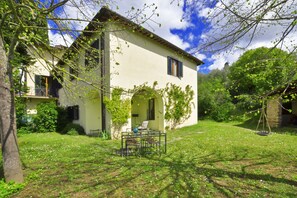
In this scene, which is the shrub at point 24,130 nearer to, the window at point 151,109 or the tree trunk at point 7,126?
the window at point 151,109

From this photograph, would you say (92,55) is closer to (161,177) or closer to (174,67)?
(161,177)

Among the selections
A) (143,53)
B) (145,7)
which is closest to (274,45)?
(145,7)

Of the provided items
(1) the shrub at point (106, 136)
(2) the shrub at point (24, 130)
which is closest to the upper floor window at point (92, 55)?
(1) the shrub at point (106, 136)

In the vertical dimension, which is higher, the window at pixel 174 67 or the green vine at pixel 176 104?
the window at pixel 174 67

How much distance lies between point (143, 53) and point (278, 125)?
38.9 feet

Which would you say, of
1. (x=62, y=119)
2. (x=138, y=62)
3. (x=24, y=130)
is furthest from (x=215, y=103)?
(x=24, y=130)

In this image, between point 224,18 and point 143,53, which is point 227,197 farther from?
point 143,53

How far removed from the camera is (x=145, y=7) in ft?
13.0

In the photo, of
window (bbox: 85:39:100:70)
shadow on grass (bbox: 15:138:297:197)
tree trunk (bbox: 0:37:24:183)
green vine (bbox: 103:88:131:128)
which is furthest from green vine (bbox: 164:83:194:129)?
tree trunk (bbox: 0:37:24:183)

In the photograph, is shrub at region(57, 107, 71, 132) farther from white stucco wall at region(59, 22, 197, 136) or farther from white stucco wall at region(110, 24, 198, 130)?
white stucco wall at region(110, 24, 198, 130)

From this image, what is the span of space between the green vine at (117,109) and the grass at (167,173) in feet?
10.7

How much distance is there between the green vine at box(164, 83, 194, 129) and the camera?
50.9 ft

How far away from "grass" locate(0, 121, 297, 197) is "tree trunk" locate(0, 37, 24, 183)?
524mm

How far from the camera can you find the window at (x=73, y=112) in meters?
15.9
